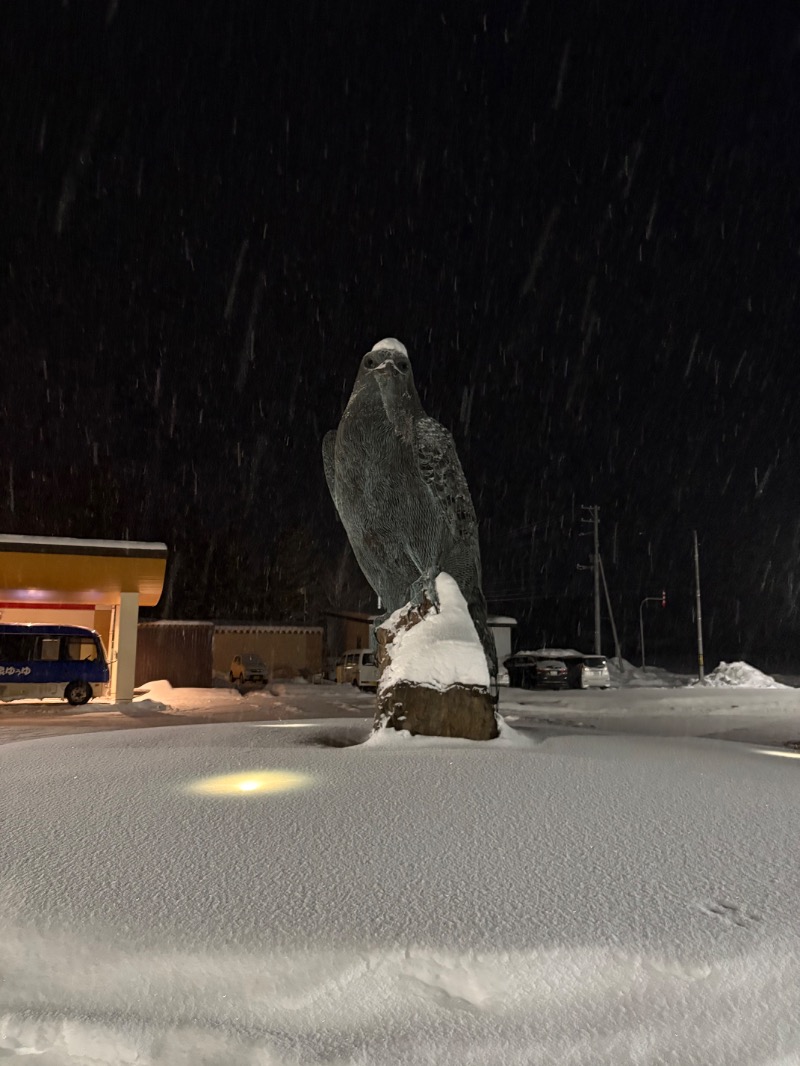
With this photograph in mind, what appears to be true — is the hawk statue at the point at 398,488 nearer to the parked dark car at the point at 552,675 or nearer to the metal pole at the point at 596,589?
the parked dark car at the point at 552,675

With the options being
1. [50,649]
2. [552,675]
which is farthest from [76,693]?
[552,675]

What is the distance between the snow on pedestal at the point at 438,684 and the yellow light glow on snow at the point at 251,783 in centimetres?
165

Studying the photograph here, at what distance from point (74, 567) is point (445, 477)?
13.9m

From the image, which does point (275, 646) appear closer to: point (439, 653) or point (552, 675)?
point (552, 675)

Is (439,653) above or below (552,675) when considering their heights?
above

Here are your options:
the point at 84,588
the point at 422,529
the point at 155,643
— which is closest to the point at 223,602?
the point at 155,643

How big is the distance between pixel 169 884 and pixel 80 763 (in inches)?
105

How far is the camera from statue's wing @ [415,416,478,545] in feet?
23.5

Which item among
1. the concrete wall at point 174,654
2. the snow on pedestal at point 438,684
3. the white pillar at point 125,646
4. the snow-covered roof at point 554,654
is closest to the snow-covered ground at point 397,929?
the snow on pedestal at point 438,684

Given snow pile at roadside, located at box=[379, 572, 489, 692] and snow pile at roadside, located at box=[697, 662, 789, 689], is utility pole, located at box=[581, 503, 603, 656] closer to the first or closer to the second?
snow pile at roadside, located at box=[697, 662, 789, 689]

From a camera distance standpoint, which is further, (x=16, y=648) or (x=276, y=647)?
(x=276, y=647)

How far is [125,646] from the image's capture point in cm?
2016

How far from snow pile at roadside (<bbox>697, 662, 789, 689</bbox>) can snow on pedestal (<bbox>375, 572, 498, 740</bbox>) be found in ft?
63.6

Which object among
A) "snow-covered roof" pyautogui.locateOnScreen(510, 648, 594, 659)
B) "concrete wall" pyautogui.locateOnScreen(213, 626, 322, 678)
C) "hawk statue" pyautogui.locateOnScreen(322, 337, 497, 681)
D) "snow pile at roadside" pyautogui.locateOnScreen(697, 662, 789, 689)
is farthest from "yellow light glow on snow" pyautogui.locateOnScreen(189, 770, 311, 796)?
"concrete wall" pyautogui.locateOnScreen(213, 626, 322, 678)
